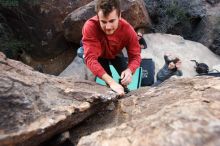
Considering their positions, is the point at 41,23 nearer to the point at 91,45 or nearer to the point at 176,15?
the point at 176,15

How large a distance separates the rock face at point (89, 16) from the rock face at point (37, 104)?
11.5 ft

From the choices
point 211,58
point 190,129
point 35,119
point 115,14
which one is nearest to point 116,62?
point 115,14

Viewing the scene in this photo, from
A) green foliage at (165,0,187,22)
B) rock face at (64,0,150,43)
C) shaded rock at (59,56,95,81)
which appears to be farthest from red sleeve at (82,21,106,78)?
green foliage at (165,0,187,22)

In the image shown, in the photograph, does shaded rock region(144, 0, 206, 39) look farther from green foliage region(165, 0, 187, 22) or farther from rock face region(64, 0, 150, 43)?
rock face region(64, 0, 150, 43)

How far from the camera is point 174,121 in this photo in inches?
82.2

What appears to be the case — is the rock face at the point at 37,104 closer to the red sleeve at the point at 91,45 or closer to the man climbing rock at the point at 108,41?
the man climbing rock at the point at 108,41

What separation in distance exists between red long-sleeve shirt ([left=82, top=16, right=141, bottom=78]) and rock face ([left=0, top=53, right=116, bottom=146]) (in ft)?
2.23

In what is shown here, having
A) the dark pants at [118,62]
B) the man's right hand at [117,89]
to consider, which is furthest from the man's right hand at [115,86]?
the dark pants at [118,62]

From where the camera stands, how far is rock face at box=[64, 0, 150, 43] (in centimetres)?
645

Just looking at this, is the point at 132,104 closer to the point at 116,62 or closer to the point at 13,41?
the point at 116,62

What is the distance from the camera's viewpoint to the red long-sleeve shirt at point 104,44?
371 centimetres

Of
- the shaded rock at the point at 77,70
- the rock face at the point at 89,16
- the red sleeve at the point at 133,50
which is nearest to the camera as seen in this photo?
the red sleeve at the point at 133,50

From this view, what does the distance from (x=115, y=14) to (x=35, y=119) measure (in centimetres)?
147

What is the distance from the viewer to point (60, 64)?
6.87 m
